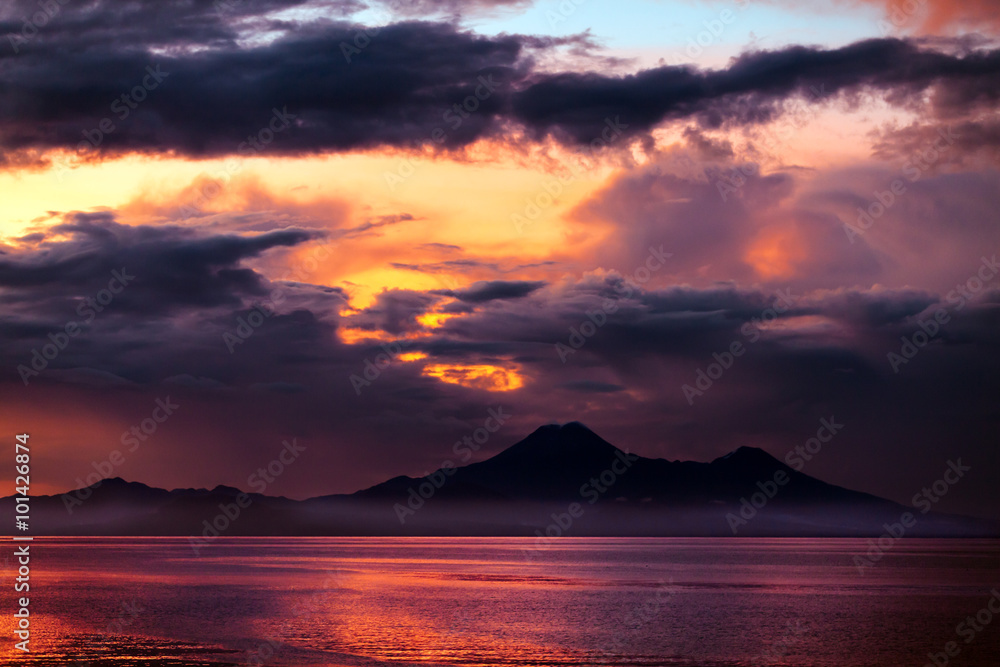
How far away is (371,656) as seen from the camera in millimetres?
50062

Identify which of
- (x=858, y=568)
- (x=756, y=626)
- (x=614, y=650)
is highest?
(x=614, y=650)

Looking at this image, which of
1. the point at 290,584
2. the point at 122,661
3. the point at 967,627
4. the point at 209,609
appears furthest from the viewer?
the point at 290,584

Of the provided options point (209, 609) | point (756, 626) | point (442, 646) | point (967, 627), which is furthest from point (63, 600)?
point (967, 627)

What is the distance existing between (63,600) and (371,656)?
46.5 m

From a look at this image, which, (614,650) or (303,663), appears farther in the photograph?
(614,650)

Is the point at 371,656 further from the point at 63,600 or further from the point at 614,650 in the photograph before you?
the point at 63,600

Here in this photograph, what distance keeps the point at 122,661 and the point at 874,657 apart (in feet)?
134

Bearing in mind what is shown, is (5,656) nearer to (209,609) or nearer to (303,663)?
(303,663)

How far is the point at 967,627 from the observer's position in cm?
6606

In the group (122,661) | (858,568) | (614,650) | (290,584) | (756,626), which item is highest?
(122,661)

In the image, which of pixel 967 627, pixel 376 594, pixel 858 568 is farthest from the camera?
pixel 858 568

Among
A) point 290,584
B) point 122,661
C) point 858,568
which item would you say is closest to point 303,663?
point 122,661

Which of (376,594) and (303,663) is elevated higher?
(303,663)

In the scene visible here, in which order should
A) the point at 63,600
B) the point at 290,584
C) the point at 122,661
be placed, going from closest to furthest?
the point at 122,661 < the point at 63,600 < the point at 290,584
